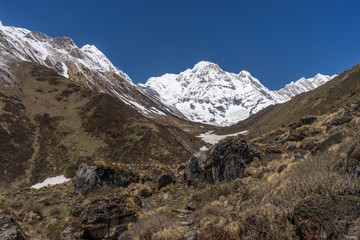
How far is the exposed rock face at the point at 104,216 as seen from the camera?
9.05 meters

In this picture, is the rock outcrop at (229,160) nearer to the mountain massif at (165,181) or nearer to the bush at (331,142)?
the mountain massif at (165,181)

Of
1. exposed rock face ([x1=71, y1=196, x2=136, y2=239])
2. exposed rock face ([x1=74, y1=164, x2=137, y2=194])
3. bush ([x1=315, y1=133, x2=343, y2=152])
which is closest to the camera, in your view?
exposed rock face ([x1=71, y1=196, x2=136, y2=239])

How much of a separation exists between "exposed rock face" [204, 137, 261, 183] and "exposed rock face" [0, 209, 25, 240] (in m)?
11.3

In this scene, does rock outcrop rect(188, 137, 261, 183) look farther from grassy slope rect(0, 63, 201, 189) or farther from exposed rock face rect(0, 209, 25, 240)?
grassy slope rect(0, 63, 201, 189)

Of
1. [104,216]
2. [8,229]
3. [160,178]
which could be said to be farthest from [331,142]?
[8,229]

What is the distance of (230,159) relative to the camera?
14.9 metres

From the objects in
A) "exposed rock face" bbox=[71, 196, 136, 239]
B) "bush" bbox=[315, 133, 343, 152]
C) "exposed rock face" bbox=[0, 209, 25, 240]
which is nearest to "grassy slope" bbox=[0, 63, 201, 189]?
"exposed rock face" bbox=[71, 196, 136, 239]

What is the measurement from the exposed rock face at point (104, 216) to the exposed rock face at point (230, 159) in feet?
23.7

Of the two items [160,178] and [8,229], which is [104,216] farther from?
[160,178]

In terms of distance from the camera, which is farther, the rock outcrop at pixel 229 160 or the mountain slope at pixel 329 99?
the mountain slope at pixel 329 99

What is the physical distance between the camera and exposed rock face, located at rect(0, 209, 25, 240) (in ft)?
21.1

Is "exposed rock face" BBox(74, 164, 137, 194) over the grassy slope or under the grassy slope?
under

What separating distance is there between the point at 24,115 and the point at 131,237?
59.6 m

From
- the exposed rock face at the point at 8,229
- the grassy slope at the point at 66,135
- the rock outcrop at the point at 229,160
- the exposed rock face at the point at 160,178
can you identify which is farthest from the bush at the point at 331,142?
the grassy slope at the point at 66,135
